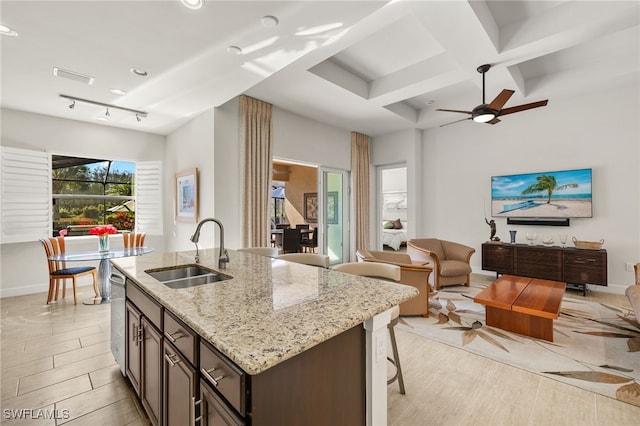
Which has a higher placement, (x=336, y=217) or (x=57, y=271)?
(x=336, y=217)

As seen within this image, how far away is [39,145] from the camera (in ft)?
14.8

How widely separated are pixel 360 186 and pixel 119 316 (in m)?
5.08

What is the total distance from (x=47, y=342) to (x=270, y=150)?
11.5 ft

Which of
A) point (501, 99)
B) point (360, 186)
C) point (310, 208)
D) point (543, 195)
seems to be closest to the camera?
point (501, 99)

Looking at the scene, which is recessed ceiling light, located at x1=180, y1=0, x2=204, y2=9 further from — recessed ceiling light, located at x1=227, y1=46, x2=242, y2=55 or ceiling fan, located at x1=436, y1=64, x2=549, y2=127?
ceiling fan, located at x1=436, y1=64, x2=549, y2=127

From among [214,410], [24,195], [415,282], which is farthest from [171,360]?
[24,195]

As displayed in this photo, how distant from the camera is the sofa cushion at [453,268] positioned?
4344 millimetres

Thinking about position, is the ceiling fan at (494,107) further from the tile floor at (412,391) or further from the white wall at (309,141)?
the white wall at (309,141)

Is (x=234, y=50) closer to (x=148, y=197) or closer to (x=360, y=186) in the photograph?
(x=148, y=197)

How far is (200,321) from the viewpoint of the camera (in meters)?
1.05

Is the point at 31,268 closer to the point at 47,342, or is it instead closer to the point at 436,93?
the point at 47,342

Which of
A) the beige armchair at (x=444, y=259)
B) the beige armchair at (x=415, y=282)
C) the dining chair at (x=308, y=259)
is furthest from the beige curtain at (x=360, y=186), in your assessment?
the dining chair at (x=308, y=259)

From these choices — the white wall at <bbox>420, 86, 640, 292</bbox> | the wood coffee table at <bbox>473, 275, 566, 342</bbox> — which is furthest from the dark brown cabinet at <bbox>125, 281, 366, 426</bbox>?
the white wall at <bbox>420, 86, 640, 292</bbox>

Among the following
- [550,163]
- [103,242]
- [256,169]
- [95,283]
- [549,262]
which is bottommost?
[95,283]
